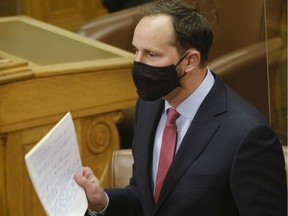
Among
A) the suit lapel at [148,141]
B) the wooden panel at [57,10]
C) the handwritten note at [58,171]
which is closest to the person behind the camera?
the handwritten note at [58,171]

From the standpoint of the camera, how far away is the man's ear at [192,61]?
1566mm

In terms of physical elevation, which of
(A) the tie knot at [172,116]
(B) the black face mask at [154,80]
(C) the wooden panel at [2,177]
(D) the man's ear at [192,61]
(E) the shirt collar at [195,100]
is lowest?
(C) the wooden panel at [2,177]

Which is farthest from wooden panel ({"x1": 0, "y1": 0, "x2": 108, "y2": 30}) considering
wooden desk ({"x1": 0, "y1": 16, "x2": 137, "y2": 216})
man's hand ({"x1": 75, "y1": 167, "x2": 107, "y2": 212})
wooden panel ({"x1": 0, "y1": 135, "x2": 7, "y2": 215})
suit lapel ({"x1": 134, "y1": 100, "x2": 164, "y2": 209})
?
man's hand ({"x1": 75, "y1": 167, "x2": 107, "y2": 212})

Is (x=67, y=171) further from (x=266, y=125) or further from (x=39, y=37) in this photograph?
(x=39, y=37)

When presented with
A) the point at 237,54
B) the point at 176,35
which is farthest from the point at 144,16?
the point at 237,54

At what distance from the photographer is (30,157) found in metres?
1.39

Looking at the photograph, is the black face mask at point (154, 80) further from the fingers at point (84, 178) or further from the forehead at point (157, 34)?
the fingers at point (84, 178)

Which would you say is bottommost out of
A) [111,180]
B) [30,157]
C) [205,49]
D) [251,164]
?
[111,180]

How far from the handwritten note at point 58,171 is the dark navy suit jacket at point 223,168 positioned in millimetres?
201

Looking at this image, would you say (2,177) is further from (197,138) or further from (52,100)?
(197,138)

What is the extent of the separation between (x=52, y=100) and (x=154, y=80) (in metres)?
0.86

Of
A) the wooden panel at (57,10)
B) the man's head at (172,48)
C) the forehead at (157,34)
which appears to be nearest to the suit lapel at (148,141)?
the man's head at (172,48)

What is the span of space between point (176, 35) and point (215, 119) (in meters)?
0.21

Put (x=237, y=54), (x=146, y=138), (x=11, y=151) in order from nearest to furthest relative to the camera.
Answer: (x=146, y=138), (x=11, y=151), (x=237, y=54)
